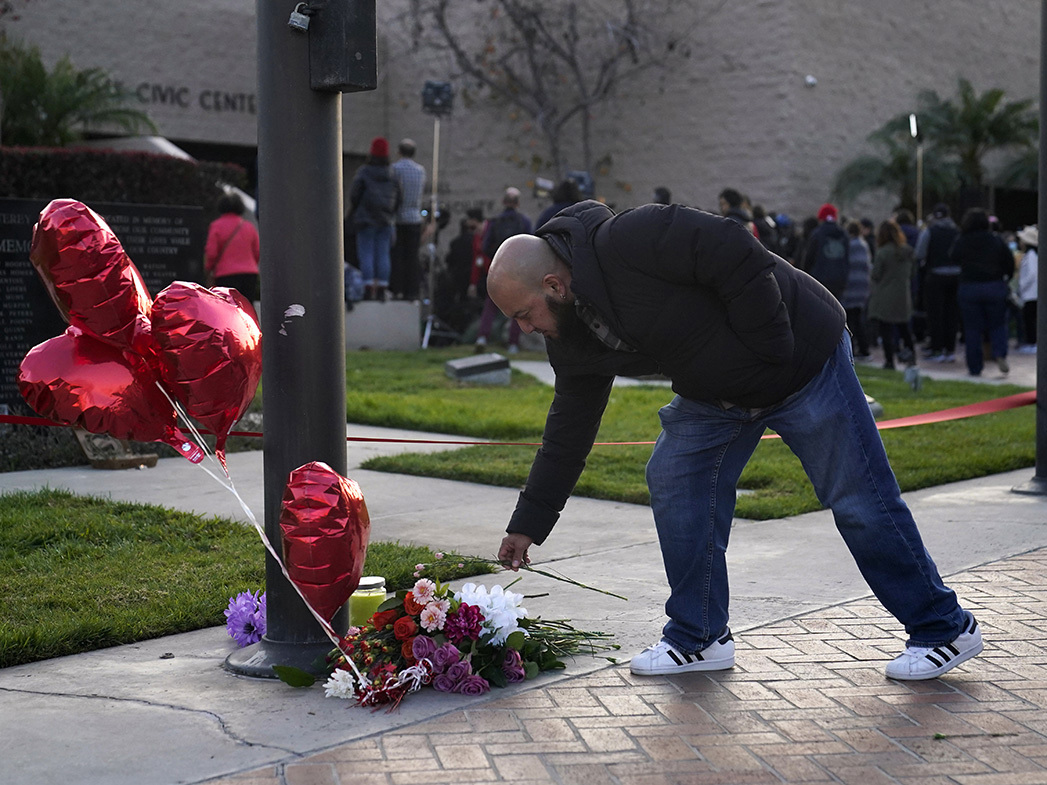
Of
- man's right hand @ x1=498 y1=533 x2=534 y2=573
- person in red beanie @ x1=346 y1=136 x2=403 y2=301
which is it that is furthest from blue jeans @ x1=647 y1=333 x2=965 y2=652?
person in red beanie @ x1=346 y1=136 x2=403 y2=301

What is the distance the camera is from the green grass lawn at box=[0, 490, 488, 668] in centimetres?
432

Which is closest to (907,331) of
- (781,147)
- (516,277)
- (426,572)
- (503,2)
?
(781,147)

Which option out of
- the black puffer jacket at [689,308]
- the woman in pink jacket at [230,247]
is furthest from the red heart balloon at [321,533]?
the woman in pink jacket at [230,247]

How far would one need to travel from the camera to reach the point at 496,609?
3.86 metres

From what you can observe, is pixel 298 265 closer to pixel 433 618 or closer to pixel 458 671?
pixel 433 618

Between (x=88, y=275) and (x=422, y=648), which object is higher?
(x=88, y=275)

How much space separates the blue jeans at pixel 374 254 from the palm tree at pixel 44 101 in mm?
4296

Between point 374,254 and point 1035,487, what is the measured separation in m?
9.63

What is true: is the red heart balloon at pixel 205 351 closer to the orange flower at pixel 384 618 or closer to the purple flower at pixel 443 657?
the orange flower at pixel 384 618

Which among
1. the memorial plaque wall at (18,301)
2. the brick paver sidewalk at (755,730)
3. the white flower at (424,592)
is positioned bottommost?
the brick paver sidewalk at (755,730)

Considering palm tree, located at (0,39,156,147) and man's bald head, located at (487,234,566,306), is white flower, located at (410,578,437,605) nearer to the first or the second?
man's bald head, located at (487,234,566,306)

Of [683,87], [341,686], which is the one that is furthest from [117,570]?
[683,87]

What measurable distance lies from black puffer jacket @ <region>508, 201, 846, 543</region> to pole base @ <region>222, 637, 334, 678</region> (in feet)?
2.45

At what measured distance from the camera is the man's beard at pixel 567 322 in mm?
3588
